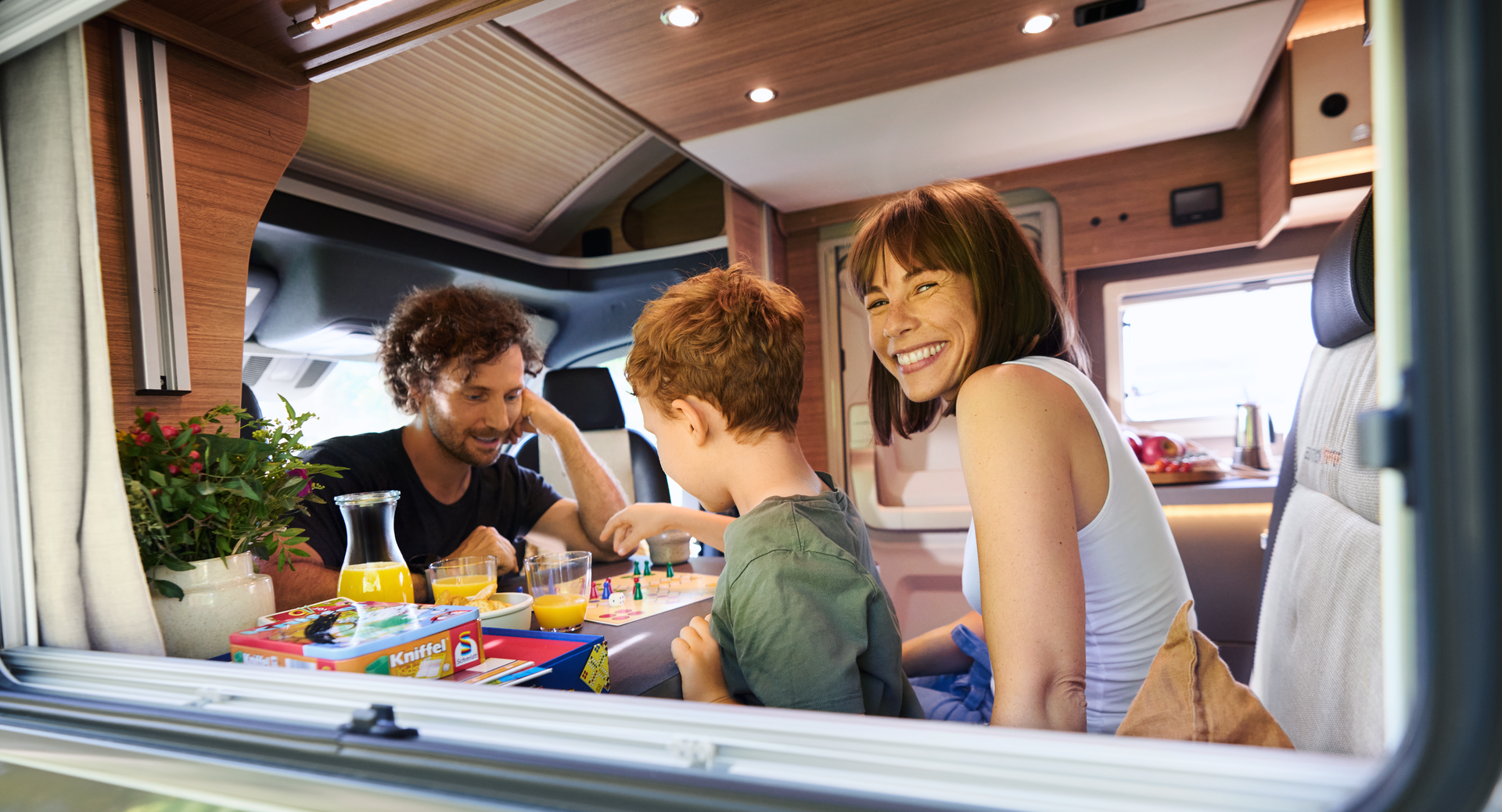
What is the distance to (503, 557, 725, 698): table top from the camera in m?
0.99

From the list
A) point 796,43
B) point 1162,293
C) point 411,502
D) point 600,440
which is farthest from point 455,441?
point 1162,293

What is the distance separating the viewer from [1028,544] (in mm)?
804

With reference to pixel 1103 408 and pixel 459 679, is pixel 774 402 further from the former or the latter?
pixel 459 679

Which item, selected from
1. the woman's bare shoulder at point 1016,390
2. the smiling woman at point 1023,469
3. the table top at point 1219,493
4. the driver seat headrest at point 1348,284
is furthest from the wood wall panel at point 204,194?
the table top at point 1219,493

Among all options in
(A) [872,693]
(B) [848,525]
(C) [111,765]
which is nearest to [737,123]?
(B) [848,525]

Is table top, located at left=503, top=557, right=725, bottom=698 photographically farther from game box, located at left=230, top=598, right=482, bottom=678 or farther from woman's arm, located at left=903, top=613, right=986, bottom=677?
woman's arm, located at left=903, top=613, right=986, bottom=677

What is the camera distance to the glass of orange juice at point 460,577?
3.98 ft

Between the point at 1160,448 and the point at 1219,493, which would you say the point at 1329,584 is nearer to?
the point at 1219,493

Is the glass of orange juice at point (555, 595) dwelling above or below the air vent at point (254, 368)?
below

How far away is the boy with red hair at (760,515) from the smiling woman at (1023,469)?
16 cm

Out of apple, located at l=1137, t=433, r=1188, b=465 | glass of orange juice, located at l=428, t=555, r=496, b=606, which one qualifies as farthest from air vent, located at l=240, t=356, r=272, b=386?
apple, located at l=1137, t=433, r=1188, b=465

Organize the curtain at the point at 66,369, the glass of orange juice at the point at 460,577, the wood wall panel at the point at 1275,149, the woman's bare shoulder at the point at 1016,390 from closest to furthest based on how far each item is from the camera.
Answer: the woman's bare shoulder at the point at 1016,390 → the curtain at the point at 66,369 → the glass of orange juice at the point at 460,577 → the wood wall panel at the point at 1275,149

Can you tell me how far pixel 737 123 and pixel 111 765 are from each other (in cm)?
196

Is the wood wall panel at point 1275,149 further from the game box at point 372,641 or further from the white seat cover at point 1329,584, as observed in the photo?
the game box at point 372,641
